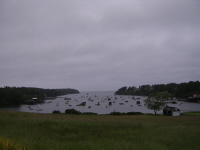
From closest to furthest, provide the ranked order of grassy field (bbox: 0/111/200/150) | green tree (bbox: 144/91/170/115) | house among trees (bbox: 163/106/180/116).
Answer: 1. grassy field (bbox: 0/111/200/150)
2. house among trees (bbox: 163/106/180/116)
3. green tree (bbox: 144/91/170/115)

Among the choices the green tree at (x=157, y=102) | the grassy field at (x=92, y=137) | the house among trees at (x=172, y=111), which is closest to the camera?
the grassy field at (x=92, y=137)

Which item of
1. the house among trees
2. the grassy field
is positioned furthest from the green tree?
the grassy field

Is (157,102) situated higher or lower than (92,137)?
lower

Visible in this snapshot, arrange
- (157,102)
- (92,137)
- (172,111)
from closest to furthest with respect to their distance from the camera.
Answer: (92,137) < (172,111) < (157,102)

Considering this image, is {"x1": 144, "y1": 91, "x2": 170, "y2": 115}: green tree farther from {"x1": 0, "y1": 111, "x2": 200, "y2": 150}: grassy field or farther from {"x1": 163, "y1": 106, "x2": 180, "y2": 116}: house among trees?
{"x1": 0, "y1": 111, "x2": 200, "y2": 150}: grassy field

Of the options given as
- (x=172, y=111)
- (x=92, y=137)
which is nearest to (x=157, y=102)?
(x=172, y=111)

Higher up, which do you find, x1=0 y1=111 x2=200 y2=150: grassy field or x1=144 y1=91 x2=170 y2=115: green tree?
x1=0 y1=111 x2=200 y2=150: grassy field

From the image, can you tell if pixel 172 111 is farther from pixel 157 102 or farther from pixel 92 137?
pixel 92 137

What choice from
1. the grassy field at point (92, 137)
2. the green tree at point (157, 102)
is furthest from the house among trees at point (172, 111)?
the grassy field at point (92, 137)

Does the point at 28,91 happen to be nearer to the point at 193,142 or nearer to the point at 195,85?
the point at 195,85

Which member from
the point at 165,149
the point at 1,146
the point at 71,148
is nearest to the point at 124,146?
the point at 165,149

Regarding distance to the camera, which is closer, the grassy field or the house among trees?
the grassy field

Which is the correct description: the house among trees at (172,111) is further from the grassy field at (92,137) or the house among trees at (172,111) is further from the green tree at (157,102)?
the grassy field at (92,137)

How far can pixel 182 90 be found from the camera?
14900 centimetres
